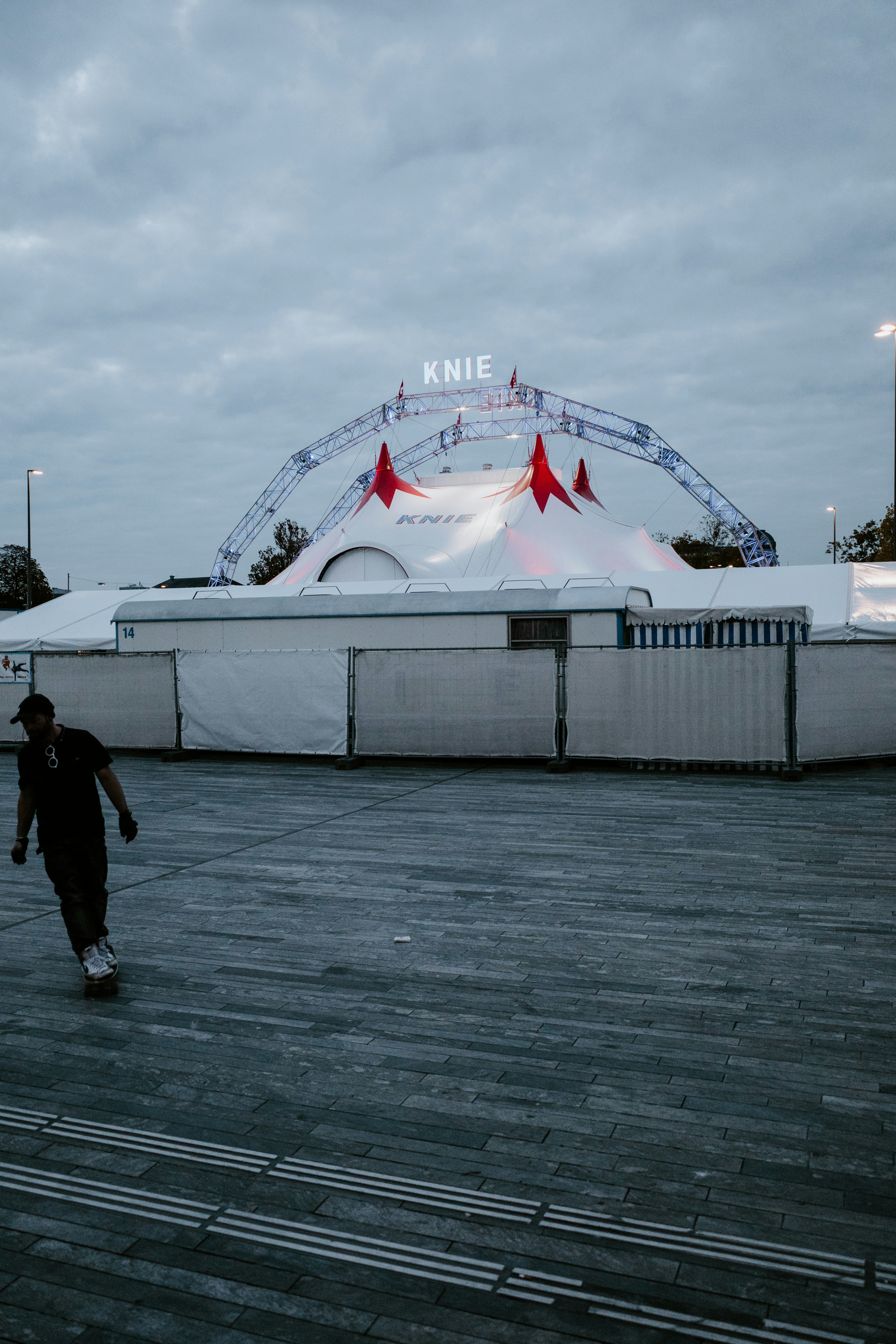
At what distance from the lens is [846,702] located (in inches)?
566

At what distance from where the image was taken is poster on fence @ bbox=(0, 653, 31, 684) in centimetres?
2055

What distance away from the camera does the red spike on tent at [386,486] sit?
3073cm

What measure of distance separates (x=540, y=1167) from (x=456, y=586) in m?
17.5

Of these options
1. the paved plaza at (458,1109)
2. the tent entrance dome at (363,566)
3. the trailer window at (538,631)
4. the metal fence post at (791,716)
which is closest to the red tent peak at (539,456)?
the tent entrance dome at (363,566)

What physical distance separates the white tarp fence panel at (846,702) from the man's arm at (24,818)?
35.5ft

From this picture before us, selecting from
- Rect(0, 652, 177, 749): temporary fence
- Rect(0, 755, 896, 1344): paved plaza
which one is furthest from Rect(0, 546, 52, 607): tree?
Rect(0, 755, 896, 1344): paved plaza

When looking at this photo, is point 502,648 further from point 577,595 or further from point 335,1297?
point 335,1297

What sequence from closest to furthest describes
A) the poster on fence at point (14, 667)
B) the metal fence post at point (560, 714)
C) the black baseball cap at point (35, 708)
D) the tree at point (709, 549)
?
the black baseball cap at point (35, 708), the metal fence post at point (560, 714), the poster on fence at point (14, 667), the tree at point (709, 549)

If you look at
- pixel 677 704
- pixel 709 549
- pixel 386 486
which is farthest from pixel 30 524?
pixel 709 549

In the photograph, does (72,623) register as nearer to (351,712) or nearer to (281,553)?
(351,712)

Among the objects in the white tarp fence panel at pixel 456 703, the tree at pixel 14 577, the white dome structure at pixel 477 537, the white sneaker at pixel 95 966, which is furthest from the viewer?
the tree at pixel 14 577

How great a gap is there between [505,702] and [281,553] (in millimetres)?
62038

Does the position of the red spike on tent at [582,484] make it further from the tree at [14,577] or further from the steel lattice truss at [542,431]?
the tree at [14,577]

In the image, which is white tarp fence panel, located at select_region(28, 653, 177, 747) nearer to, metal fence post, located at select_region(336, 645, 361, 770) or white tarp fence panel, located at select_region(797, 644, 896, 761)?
metal fence post, located at select_region(336, 645, 361, 770)
